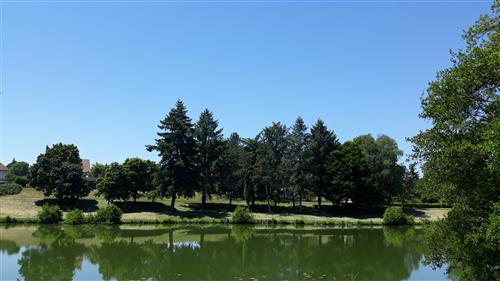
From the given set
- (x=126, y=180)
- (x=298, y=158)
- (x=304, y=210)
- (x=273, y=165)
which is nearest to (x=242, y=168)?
(x=273, y=165)

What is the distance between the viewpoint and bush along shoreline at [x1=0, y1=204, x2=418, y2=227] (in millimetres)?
45062

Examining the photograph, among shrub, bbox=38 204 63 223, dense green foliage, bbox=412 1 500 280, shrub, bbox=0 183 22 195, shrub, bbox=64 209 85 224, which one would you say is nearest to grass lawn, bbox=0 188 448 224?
shrub, bbox=0 183 22 195

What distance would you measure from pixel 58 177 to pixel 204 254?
3093cm

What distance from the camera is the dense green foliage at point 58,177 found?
52094 millimetres

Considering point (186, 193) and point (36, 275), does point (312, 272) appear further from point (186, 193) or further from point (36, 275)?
point (186, 193)

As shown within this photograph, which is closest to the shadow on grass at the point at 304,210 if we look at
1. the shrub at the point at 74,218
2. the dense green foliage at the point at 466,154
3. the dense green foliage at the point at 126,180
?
the dense green foliage at the point at 126,180

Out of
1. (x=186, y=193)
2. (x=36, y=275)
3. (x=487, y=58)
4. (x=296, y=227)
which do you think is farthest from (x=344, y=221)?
(x=487, y=58)

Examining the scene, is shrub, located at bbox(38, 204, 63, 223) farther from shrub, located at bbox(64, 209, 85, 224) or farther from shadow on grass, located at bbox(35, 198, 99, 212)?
shadow on grass, located at bbox(35, 198, 99, 212)

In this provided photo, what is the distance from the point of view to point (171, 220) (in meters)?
49.2

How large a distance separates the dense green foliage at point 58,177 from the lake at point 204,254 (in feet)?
34.8

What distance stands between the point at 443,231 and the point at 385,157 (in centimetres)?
5179

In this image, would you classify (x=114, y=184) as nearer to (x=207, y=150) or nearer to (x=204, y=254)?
(x=207, y=150)

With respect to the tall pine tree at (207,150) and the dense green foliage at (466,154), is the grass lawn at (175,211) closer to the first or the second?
the tall pine tree at (207,150)

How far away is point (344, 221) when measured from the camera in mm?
52875
